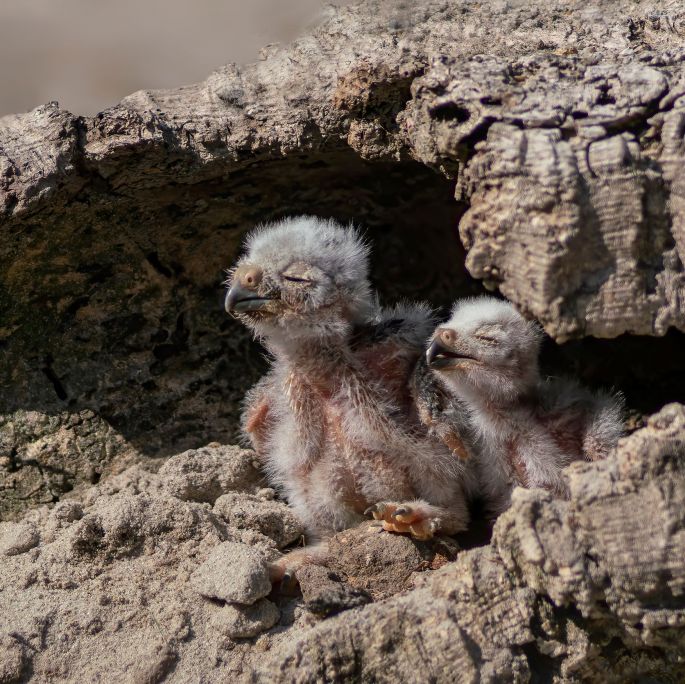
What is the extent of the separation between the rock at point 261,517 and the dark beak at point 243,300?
31.8 inches

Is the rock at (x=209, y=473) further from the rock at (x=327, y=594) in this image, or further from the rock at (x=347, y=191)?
the rock at (x=327, y=594)

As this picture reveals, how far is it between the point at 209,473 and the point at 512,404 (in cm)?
134

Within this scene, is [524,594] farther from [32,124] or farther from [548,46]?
[32,124]

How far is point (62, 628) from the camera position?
3.14 meters

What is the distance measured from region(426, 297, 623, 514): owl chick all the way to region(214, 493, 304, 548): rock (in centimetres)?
83

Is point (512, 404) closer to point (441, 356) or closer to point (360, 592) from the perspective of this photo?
point (441, 356)

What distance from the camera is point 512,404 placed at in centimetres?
383

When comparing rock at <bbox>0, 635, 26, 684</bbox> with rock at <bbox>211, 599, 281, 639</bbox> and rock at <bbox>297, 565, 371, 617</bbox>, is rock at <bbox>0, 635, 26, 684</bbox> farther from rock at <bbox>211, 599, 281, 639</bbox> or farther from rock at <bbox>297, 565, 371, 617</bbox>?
rock at <bbox>297, 565, 371, 617</bbox>

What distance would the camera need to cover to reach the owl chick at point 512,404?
3682 mm

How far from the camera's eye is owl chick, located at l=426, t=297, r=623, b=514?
12.1ft

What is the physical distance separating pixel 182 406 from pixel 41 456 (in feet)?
2.24

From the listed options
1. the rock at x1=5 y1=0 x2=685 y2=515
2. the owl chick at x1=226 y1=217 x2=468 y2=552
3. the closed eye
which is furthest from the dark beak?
the rock at x1=5 y1=0 x2=685 y2=515

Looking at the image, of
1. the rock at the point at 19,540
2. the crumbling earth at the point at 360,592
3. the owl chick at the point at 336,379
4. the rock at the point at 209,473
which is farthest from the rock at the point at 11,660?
the owl chick at the point at 336,379

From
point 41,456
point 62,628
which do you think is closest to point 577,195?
point 62,628
